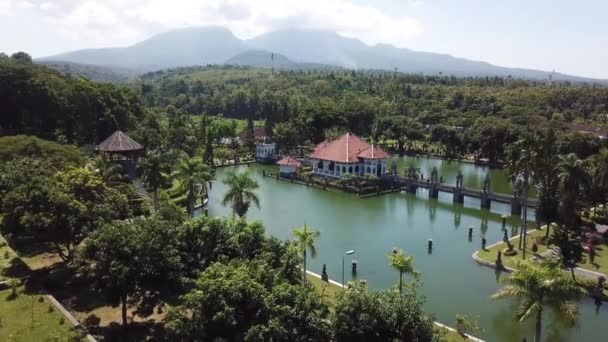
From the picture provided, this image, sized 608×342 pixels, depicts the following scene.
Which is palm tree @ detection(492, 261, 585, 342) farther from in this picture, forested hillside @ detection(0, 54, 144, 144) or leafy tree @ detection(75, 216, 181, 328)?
forested hillside @ detection(0, 54, 144, 144)

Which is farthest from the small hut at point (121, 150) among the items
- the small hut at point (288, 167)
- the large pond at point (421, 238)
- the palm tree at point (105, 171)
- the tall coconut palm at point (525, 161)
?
the tall coconut palm at point (525, 161)

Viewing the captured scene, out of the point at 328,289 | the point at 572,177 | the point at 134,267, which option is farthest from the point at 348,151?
the point at 134,267

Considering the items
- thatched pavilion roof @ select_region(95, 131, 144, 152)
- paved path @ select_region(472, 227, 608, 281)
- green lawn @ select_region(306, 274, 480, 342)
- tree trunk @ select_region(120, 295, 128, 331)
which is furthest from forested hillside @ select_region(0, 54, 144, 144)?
paved path @ select_region(472, 227, 608, 281)

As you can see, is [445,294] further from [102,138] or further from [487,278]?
[102,138]

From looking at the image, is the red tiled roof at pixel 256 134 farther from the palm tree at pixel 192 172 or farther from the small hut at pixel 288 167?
the palm tree at pixel 192 172

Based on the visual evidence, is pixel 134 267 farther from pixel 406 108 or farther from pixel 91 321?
pixel 406 108

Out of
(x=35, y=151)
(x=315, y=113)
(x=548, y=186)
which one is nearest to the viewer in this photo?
(x=35, y=151)
